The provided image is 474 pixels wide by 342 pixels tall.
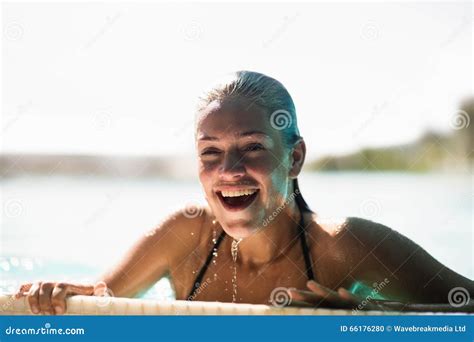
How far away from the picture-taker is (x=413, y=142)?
29.2 ft

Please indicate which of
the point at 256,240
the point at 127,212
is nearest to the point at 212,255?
the point at 256,240

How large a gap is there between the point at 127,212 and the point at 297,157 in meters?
6.52

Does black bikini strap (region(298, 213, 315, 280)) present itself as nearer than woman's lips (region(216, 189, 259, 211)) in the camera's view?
No

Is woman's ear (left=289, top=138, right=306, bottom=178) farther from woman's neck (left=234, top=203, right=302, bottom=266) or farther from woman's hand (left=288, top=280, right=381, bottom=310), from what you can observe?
woman's hand (left=288, top=280, right=381, bottom=310)

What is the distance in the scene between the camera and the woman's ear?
265cm

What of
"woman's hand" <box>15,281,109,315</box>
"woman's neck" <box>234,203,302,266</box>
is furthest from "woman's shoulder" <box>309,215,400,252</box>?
"woman's hand" <box>15,281,109,315</box>

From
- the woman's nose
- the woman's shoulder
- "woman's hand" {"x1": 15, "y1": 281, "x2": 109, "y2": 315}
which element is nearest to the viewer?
"woman's hand" {"x1": 15, "y1": 281, "x2": 109, "y2": 315}

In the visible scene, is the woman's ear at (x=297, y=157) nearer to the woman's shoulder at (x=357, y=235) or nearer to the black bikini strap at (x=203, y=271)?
the woman's shoulder at (x=357, y=235)

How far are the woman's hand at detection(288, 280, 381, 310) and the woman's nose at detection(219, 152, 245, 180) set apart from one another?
0.53 metres

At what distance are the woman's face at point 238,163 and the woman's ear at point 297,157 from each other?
153 mm

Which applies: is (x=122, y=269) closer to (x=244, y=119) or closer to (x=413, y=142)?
(x=244, y=119)

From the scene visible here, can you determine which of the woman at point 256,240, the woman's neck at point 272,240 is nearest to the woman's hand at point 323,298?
the woman at point 256,240
